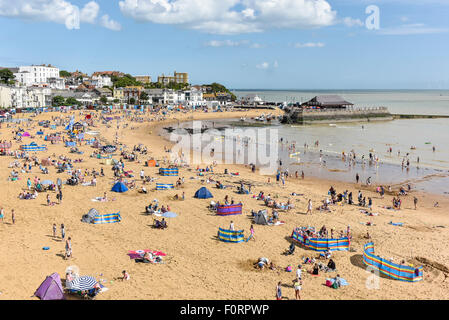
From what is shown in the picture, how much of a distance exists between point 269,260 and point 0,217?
1143cm

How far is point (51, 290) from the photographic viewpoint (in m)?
10.2

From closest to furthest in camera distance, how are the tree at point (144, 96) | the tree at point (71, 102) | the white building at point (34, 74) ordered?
1. the tree at point (71, 102)
2. the tree at point (144, 96)
3. the white building at point (34, 74)

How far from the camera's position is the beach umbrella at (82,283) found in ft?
34.3

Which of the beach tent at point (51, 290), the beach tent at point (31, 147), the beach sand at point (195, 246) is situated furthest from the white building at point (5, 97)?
the beach tent at point (51, 290)

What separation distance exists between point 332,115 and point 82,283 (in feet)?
239

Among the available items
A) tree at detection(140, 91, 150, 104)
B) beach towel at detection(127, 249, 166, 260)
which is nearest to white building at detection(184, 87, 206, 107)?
tree at detection(140, 91, 150, 104)

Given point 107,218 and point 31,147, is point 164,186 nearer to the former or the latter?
point 107,218

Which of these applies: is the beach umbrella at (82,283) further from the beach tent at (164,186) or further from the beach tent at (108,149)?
the beach tent at (108,149)

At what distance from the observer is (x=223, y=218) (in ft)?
57.7

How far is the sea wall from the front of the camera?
73.6 m

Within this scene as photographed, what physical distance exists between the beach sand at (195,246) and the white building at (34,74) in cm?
10451

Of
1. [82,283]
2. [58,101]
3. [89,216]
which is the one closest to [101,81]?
[58,101]
